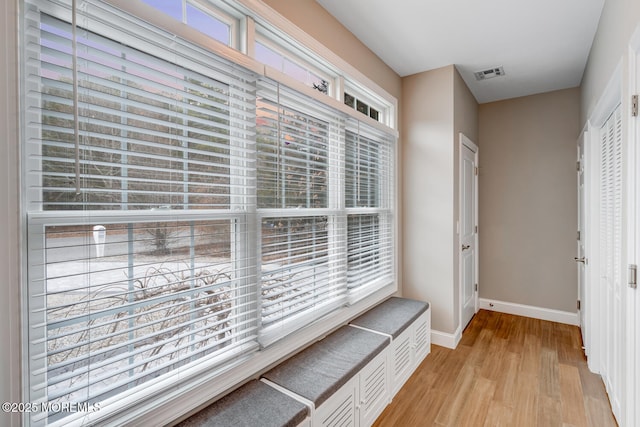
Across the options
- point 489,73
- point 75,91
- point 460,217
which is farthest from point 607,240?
point 75,91

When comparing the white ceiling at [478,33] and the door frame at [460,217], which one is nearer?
the white ceiling at [478,33]

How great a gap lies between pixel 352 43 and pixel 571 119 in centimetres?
282

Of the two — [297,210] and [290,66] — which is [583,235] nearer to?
[297,210]

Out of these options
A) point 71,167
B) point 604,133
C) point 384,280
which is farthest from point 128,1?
point 604,133

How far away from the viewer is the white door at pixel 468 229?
3287 mm

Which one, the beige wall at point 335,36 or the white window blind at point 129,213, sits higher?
the beige wall at point 335,36

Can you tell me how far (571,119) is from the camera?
11.6 feet

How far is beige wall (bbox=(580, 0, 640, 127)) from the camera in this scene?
146cm

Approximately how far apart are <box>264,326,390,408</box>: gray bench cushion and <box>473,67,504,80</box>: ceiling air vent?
8.91 ft

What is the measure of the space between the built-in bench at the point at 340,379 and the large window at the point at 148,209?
0.17 metres

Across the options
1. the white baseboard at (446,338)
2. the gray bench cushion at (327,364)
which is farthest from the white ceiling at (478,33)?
the white baseboard at (446,338)

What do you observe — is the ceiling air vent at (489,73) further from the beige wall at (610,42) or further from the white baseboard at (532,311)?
the white baseboard at (532,311)

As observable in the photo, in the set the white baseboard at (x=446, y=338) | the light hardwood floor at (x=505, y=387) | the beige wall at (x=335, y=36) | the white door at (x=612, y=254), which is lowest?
the light hardwood floor at (x=505, y=387)

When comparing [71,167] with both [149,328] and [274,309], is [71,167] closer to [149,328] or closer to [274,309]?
[149,328]
